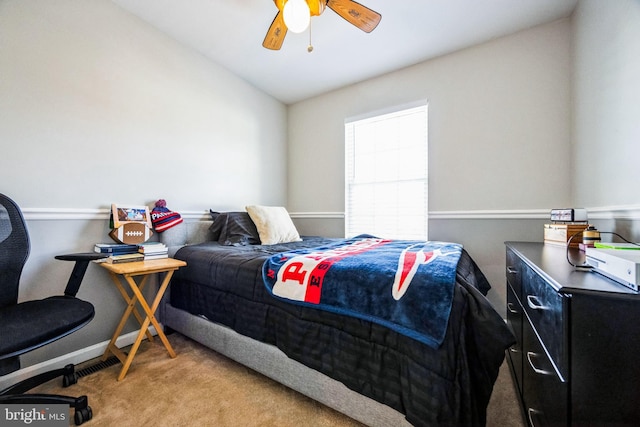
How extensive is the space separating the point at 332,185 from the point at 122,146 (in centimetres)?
214

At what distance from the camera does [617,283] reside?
2.38 feet

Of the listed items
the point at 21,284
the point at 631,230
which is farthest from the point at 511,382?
the point at 21,284

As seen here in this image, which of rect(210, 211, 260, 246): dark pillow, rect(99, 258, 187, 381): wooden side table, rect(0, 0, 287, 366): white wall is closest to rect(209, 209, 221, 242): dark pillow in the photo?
rect(210, 211, 260, 246): dark pillow

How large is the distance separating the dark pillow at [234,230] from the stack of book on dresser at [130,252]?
20.6 inches

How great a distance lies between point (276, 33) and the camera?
1887mm

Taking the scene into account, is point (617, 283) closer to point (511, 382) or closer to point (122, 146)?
point (511, 382)

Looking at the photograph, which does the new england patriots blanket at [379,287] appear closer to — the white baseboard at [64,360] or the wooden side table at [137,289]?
the wooden side table at [137,289]

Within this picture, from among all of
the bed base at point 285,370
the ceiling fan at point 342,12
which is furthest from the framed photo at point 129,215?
the ceiling fan at point 342,12

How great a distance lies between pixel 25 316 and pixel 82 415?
52cm

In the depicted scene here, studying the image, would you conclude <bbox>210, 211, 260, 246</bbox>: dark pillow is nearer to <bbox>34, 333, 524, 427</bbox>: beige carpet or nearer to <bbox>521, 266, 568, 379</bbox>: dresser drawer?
<bbox>34, 333, 524, 427</bbox>: beige carpet

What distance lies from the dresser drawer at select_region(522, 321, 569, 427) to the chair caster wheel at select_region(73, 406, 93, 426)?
1866mm

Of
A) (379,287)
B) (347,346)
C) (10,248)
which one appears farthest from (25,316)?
(379,287)

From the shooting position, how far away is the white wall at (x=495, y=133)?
2.14 meters

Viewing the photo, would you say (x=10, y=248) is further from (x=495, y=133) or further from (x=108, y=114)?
(x=495, y=133)
